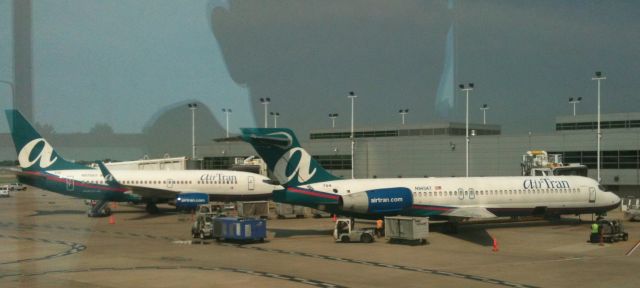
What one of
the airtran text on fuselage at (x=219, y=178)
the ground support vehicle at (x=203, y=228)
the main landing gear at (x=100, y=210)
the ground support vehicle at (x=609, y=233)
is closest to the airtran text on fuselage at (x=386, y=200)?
the ground support vehicle at (x=203, y=228)

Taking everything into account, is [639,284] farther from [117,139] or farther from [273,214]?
[273,214]

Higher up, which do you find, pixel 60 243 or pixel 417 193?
pixel 417 193

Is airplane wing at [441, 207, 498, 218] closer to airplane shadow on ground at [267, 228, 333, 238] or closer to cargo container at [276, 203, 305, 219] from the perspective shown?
airplane shadow on ground at [267, 228, 333, 238]

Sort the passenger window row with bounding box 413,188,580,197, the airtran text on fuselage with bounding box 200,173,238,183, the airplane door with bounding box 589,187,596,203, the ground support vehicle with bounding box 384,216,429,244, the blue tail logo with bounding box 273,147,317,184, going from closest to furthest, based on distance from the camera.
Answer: the ground support vehicle with bounding box 384,216,429,244, the blue tail logo with bounding box 273,147,317,184, the passenger window row with bounding box 413,188,580,197, the airplane door with bounding box 589,187,596,203, the airtran text on fuselage with bounding box 200,173,238,183

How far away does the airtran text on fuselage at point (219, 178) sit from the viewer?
58.5 metres

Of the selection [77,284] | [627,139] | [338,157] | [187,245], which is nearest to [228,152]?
[338,157]

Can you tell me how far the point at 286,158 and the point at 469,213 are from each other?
11.4 m

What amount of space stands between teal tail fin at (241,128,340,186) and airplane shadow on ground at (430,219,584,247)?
9.43 metres

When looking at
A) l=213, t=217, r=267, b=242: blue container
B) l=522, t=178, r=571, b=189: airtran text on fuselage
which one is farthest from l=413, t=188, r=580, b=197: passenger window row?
l=213, t=217, r=267, b=242: blue container

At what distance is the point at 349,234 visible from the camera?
36.2 metres

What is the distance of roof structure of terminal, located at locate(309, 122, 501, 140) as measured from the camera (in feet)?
333

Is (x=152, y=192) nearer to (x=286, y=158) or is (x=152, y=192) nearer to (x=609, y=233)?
(x=286, y=158)

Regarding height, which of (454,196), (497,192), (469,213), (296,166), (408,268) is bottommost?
(408,268)

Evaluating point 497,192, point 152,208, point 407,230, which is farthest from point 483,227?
point 152,208
